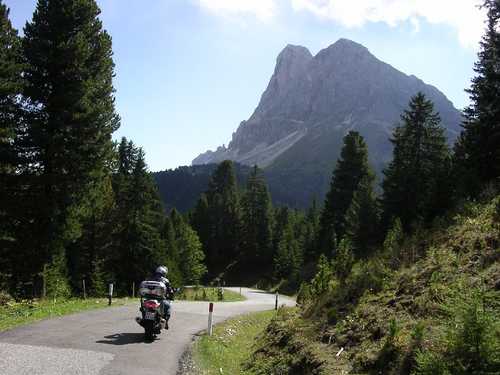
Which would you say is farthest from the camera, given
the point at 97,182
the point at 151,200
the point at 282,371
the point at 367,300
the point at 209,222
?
the point at 209,222

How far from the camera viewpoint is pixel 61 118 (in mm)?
22875

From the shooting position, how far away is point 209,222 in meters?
93.4

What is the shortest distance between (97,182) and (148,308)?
1314cm

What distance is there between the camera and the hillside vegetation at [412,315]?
6512mm

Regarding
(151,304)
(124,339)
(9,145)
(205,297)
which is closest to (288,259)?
(205,297)

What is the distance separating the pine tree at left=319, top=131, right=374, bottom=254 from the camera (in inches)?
2299

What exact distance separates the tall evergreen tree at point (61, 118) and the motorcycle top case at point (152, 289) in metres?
11.4

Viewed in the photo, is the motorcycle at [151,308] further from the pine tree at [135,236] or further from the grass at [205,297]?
the pine tree at [135,236]

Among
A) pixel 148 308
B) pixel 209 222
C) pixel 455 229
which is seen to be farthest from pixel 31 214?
pixel 209 222

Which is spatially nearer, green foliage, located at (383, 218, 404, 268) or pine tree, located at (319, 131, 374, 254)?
green foliage, located at (383, 218, 404, 268)

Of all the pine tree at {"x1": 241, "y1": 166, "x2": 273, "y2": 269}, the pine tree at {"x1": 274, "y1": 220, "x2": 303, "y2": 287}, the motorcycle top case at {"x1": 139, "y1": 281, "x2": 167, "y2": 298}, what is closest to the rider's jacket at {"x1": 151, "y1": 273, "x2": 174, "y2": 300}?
the motorcycle top case at {"x1": 139, "y1": 281, "x2": 167, "y2": 298}

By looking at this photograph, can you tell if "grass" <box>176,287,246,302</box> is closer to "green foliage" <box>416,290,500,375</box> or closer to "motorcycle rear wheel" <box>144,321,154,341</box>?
"motorcycle rear wheel" <box>144,321,154,341</box>

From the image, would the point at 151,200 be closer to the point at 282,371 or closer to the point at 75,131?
the point at 75,131

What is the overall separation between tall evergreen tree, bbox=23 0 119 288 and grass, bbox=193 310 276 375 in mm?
10322
